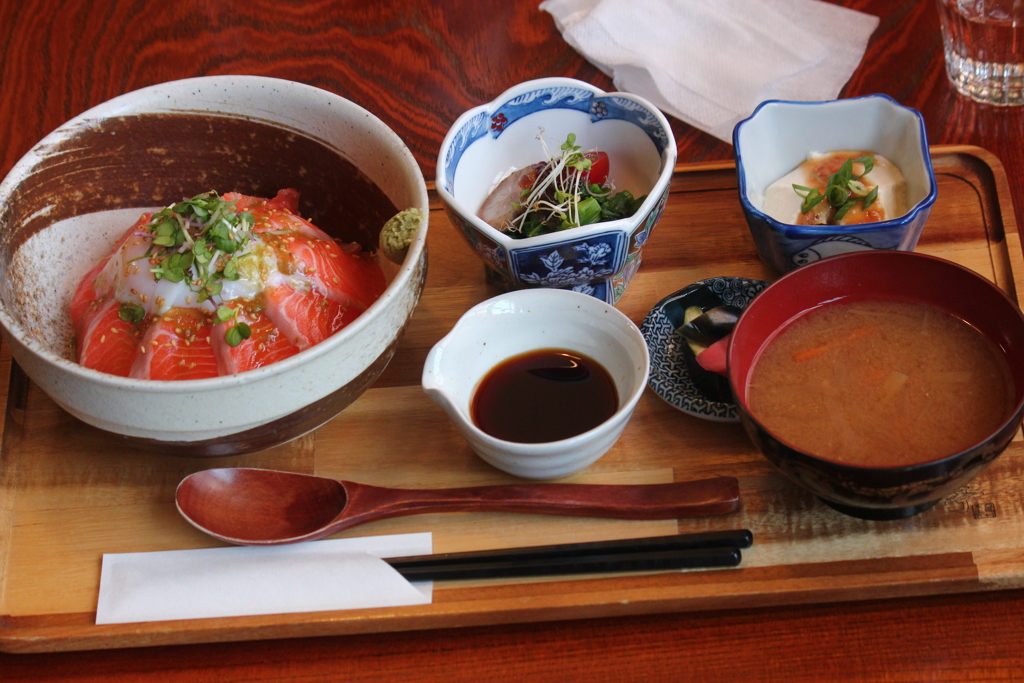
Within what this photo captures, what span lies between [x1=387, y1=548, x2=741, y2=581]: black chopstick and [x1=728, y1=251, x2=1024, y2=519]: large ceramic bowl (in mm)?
160

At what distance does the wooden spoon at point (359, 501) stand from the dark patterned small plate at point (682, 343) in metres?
0.13

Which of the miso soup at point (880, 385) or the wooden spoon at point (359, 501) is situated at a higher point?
the miso soup at point (880, 385)

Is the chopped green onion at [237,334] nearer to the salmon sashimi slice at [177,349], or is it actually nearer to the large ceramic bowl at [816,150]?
Result: the salmon sashimi slice at [177,349]

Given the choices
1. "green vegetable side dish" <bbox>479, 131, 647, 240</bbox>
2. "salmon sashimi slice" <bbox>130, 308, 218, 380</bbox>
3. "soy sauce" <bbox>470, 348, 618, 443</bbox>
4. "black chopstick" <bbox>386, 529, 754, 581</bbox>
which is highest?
"salmon sashimi slice" <bbox>130, 308, 218, 380</bbox>

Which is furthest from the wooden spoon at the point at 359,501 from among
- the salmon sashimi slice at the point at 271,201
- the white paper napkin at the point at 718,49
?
the white paper napkin at the point at 718,49

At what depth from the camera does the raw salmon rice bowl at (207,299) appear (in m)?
1.29

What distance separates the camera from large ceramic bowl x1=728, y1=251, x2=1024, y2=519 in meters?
1.05

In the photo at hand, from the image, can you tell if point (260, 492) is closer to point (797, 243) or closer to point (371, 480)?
point (371, 480)

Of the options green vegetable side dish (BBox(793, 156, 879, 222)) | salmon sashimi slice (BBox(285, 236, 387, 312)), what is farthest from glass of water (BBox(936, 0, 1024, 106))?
salmon sashimi slice (BBox(285, 236, 387, 312))

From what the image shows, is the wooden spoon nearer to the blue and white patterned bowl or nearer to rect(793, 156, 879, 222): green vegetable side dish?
the blue and white patterned bowl

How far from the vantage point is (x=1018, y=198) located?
1.69m

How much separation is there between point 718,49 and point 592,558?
59.4 inches

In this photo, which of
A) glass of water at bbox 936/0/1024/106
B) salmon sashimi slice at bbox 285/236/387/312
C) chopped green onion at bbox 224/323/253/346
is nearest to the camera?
chopped green onion at bbox 224/323/253/346

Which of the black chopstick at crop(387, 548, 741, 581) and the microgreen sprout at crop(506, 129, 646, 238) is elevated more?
the microgreen sprout at crop(506, 129, 646, 238)
